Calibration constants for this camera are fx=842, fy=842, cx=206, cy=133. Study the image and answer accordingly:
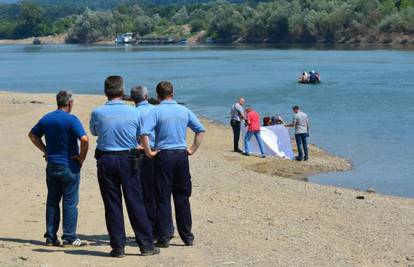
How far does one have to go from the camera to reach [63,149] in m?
9.23

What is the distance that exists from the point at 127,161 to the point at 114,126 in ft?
1.30

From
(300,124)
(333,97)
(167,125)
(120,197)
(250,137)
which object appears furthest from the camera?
(333,97)

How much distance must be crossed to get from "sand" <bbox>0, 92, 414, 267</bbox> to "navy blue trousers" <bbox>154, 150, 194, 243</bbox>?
25cm

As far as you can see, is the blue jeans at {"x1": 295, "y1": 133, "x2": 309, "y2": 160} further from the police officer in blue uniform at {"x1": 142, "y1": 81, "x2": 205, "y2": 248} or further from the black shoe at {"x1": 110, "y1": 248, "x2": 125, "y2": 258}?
the black shoe at {"x1": 110, "y1": 248, "x2": 125, "y2": 258}

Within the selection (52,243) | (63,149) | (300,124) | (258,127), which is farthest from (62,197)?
(258,127)

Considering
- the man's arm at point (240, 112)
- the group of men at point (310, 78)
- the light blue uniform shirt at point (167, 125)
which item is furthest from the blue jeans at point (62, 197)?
the group of men at point (310, 78)

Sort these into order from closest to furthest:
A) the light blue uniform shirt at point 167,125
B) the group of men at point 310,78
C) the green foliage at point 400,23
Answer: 1. the light blue uniform shirt at point 167,125
2. the group of men at point 310,78
3. the green foliage at point 400,23

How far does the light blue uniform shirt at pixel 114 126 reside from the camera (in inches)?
349

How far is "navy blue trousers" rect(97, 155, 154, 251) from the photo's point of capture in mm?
8875

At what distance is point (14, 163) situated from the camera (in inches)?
683

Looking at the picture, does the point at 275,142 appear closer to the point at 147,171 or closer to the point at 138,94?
the point at 138,94

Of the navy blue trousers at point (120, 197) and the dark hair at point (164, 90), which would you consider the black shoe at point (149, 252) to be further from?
the dark hair at point (164, 90)

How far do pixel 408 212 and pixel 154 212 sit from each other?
5783 millimetres

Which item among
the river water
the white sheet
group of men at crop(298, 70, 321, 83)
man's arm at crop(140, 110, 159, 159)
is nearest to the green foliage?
the river water
